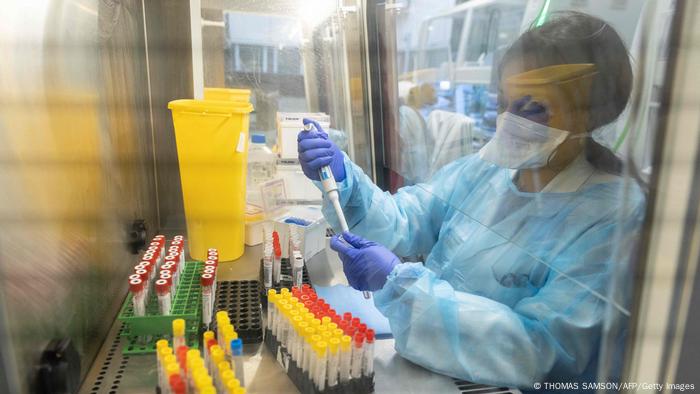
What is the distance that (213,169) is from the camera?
1.28 metres

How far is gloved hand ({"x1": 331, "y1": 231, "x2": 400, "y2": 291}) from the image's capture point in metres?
1.07

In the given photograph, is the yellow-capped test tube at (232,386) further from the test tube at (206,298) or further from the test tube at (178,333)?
the test tube at (206,298)

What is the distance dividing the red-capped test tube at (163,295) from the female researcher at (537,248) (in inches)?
16.9

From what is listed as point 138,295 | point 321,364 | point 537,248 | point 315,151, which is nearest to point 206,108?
point 315,151

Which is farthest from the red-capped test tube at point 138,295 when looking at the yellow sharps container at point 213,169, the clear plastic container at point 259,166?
the clear plastic container at point 259,166

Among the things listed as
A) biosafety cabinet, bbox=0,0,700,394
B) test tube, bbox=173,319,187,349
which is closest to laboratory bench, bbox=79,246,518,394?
biosafety cabinet, bbox=0,0,700,394

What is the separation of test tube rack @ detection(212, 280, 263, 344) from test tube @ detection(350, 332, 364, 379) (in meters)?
0.24

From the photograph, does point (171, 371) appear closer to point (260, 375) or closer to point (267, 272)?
point (260, 375)

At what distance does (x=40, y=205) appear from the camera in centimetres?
72

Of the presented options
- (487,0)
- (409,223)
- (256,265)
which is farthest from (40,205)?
(487,0)

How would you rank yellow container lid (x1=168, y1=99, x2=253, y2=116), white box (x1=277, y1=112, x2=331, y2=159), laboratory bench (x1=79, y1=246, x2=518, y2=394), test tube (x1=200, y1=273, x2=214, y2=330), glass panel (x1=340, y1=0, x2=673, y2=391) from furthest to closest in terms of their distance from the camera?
white box (x1=277, y1=112, x2=331, y2=159)
yellow container lid (x1=168, y1=99, x2=253, y2=116)
test tube (x1=200, y1=273, x2=214, y2=330)
laboratory bench (x1=79, y1=246, x2=518, y2=394)
glass panel (x1=340, y1=0, x2=673, y2=391)

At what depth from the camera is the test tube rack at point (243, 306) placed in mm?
928

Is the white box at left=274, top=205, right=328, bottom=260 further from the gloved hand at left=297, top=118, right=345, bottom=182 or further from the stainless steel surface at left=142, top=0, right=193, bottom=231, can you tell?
the stainless steel surface at left=142, top=0, right=193, bottom=231

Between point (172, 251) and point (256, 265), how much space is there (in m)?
0.31
